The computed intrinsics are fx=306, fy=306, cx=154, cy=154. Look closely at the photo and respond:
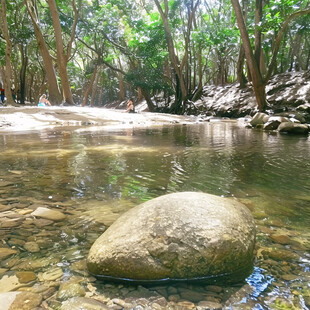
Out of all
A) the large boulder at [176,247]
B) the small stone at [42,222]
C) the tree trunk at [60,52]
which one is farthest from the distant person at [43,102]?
the large boulder at [176,247]

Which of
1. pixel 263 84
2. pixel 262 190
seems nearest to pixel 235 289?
pixel 262 190

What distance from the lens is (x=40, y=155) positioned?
578 cm

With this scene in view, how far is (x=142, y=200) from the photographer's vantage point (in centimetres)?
330

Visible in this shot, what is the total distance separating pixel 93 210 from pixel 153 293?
1.39 m

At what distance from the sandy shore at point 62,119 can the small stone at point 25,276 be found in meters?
10.1

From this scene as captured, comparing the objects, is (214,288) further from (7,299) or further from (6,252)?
(6,252)

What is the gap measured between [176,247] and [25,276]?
0.93 meters

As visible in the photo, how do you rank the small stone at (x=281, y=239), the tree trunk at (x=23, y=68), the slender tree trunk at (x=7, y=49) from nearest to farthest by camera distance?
the small stone at (x=281, y=239), the slender tree trunk at (x=7, y=49), the tree trunk at (x=23, y=68)

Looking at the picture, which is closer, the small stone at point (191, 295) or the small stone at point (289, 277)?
the small stone at point (191, 295)

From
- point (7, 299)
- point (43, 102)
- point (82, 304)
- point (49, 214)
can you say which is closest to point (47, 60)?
point (43, 102)

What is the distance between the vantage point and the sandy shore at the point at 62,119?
12.1 metres

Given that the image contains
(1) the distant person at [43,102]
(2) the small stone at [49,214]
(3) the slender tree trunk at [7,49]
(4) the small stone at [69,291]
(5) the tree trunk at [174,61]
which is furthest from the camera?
(5) the tree trunk at [174,61]

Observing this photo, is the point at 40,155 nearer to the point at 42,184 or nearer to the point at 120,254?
the point at 42,184

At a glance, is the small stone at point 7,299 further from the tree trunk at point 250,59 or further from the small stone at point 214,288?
the tree trunk at point 250,59
